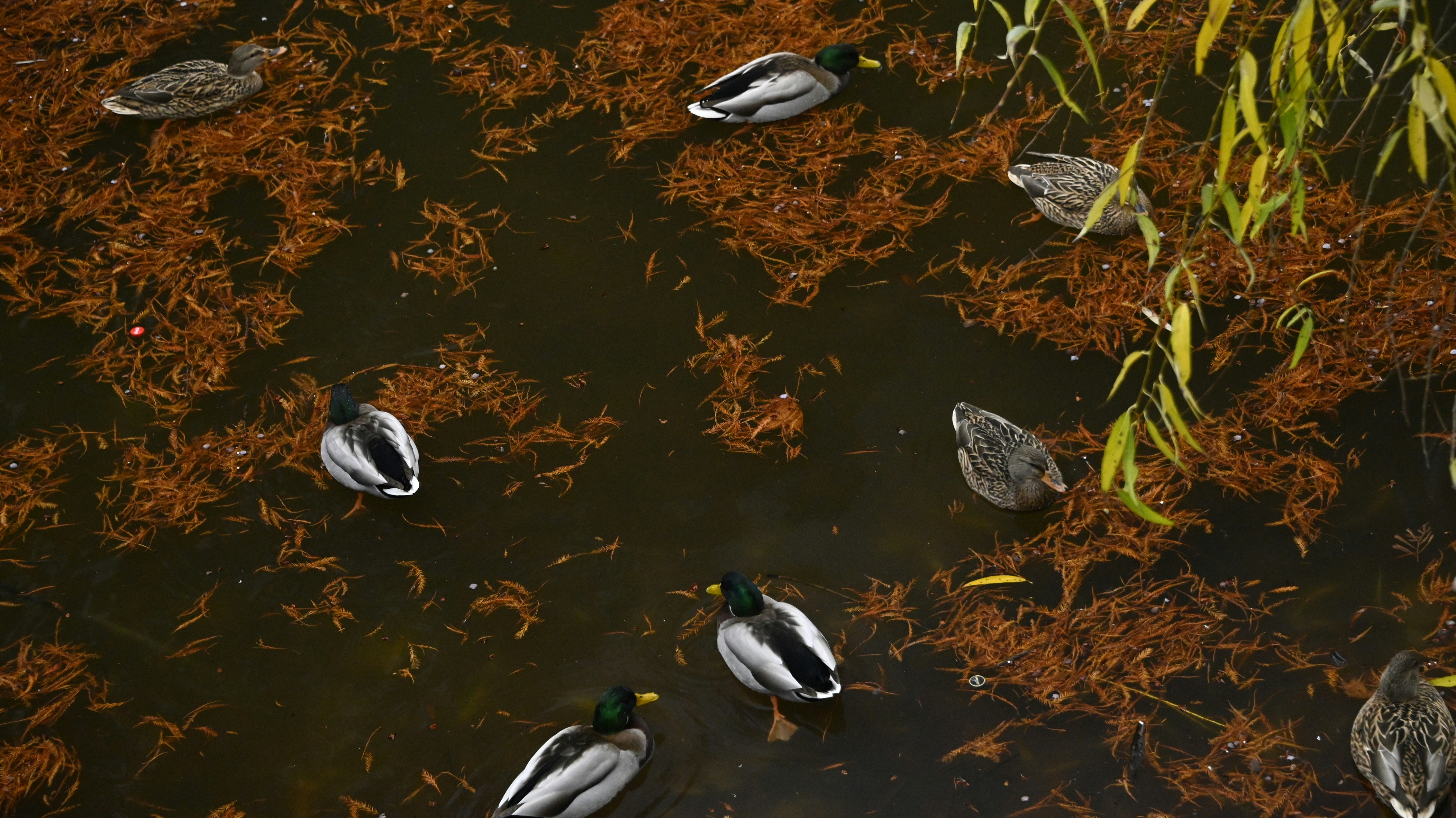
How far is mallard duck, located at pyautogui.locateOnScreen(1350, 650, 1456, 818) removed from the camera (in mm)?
3406

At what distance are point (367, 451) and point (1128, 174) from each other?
10.7ft

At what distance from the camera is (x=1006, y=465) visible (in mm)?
4258

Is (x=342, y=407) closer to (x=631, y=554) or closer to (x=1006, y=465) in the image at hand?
(x=631, y=554)

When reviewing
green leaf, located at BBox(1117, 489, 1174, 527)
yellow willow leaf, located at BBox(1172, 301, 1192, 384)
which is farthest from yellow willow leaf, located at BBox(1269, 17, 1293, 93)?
green leaf, located at BBox(1117, 489, 1174, 527)

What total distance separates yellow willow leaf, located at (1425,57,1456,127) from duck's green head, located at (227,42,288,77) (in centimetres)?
588

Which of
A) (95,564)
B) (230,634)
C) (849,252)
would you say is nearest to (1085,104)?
(849,252)

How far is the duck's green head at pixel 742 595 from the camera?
3.99m

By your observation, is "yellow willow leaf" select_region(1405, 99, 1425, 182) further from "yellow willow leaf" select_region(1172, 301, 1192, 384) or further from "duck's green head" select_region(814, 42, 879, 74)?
"duck's green head" select_region(814, 42, 879, 74)

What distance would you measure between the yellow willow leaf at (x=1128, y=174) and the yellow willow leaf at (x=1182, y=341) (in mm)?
311

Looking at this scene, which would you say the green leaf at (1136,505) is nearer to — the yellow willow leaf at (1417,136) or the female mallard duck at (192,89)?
the yellow willow leaf at (1417,136)

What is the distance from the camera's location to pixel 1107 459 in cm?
214

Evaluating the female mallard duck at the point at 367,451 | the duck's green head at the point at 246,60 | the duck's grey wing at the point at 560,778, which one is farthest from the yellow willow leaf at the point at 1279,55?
the duck's green head at the point at 246,60

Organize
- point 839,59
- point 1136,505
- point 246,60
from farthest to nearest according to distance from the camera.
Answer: point 246,60, point 839,59, point 1136,505

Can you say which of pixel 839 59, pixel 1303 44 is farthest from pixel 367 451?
pixel 1303 44
